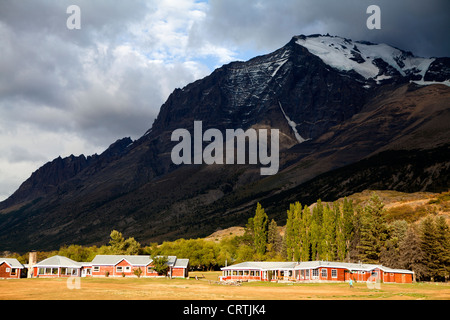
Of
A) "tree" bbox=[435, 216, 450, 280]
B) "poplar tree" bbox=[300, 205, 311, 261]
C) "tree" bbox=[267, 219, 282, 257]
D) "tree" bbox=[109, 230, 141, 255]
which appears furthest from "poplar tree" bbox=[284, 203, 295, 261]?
"tree" bbox=[109, 230, 141, 255]

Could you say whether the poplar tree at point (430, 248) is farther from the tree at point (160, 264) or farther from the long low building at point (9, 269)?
the long low building at point (9, 269)

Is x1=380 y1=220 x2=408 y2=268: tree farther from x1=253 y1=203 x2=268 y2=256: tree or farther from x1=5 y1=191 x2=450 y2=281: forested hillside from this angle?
x1=253 y1=203 x2=268 y2=256: tree

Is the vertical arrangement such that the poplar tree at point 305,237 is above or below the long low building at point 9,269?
above

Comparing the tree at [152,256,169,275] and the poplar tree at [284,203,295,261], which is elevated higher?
the poplar tree at [284,203,295,261]

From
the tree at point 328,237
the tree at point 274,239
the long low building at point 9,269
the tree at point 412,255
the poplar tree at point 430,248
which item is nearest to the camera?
the poplar tree at point 430,248

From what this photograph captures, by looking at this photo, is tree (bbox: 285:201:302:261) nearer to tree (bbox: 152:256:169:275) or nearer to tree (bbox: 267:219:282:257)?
tree (bbox: 267:219:282:257)

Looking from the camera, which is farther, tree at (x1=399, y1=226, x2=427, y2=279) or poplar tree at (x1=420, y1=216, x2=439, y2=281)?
tree at (x1=399, y1=226, x2=427, y2=279)

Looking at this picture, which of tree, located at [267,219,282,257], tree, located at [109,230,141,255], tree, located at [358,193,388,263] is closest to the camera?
tree, located at [358,193,388,263]

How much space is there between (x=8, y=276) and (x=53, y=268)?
9417 mm

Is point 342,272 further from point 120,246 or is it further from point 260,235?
point 120,246

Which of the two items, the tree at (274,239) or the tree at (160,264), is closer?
the tree at (160,264)

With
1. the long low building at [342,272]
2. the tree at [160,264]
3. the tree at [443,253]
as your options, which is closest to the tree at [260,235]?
the long low building at [342,272]

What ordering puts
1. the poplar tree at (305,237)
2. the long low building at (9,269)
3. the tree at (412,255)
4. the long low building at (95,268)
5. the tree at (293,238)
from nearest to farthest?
the tree at (412,255), the long low building at (9,269), the long low building at (95,268), the poplar tree at (305,237), the tree at (293,238)

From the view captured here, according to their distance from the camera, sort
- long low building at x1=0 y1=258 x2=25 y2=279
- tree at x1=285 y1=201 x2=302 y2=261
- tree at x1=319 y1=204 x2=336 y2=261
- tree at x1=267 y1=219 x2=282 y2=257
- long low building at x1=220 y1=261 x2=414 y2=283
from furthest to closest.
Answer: tree at x1=267 y1=219 x2=282 y2=257 → tree at x1=285 y1=201 x2=302 y2=261 → tree at x1=319 y1=204 x2=336 y2=261 → long low building at x1=0 y1=258 x2=25 y2=279 → long low building at x1=220 y1=261 x2=414 y2=283
